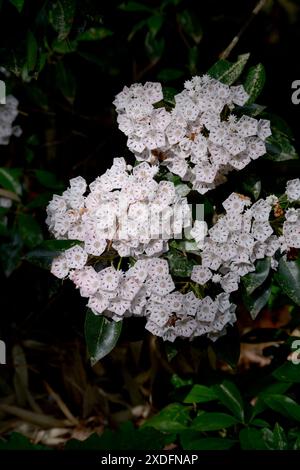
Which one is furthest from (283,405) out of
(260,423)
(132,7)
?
(132,7)

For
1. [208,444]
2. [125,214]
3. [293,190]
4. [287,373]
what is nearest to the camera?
[125,214]

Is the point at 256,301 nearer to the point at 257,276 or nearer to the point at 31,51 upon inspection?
the point at 257,276

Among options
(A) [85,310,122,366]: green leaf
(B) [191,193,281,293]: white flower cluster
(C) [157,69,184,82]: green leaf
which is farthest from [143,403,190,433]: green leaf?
(C) [157,69,184,82]: green leaf

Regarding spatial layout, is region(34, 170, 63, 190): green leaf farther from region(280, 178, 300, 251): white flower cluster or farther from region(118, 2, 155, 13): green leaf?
region(280, 178, 300, 251): white flower cluster

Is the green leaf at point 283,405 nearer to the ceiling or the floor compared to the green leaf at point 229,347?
nearer to the floor

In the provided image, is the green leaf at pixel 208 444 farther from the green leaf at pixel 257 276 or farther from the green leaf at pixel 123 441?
the green leaf at pixel 257 276

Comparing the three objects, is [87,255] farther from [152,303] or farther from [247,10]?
[247,10]

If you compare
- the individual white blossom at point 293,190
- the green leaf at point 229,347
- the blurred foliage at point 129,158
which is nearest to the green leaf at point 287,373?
the blurred foliage at point 129,158
